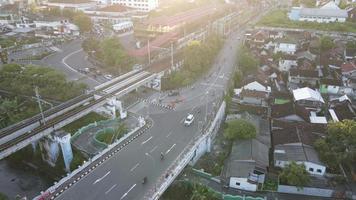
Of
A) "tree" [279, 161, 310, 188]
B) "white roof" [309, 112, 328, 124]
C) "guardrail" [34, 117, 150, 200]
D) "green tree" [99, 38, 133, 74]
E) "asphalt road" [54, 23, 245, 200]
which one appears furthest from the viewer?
"green tree" [99, 38, 133, 74]

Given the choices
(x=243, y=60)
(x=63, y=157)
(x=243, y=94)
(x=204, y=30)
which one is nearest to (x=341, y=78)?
(x=243, y=60)

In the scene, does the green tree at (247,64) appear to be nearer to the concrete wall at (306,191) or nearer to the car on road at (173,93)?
the car on road at (173,93)

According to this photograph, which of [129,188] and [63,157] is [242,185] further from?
[63,157]

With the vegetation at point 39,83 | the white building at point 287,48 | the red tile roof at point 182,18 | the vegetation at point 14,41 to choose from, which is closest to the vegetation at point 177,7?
the red tile roof at point 182,18

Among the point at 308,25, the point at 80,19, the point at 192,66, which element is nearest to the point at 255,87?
the point at 192,66

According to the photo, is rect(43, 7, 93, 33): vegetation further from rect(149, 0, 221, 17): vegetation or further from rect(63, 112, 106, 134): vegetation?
rect(63, 112, 106, 134): vegetation

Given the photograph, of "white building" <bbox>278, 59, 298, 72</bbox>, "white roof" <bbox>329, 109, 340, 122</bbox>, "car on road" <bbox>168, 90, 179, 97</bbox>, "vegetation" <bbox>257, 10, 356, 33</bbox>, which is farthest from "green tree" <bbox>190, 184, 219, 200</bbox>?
"vegetation" <bbox>257, 10, 356, 33</bbox>

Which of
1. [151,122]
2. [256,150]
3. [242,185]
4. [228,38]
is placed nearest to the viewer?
[242,185]
